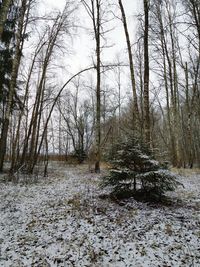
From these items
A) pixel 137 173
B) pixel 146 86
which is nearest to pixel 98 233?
pixel 137 173

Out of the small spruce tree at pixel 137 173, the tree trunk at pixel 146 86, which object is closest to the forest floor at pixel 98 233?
the small spruce tree at pixel 137 173

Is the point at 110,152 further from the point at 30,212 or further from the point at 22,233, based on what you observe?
the point at 22,233

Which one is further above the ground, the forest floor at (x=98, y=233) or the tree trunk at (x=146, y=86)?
the tree trunk at (x=146, y=86)

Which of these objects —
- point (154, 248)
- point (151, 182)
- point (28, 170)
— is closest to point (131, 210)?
point (151, 182)

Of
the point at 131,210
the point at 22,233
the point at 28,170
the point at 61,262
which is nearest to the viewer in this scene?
the point at 61,262

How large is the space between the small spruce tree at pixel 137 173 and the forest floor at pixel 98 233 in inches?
15.3

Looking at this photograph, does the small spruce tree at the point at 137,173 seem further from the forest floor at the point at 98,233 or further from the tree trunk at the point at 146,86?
the tree trunk at the point at 146,86

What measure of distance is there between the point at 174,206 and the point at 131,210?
3.84 feet

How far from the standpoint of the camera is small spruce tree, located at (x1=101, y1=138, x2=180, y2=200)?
538 centimetres

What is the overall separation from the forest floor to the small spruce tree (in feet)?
1.28

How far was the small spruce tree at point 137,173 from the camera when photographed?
5378 millimetres

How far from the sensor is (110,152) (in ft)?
20.0

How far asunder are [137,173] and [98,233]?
6.79 ft

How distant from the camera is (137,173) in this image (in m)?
5.51
